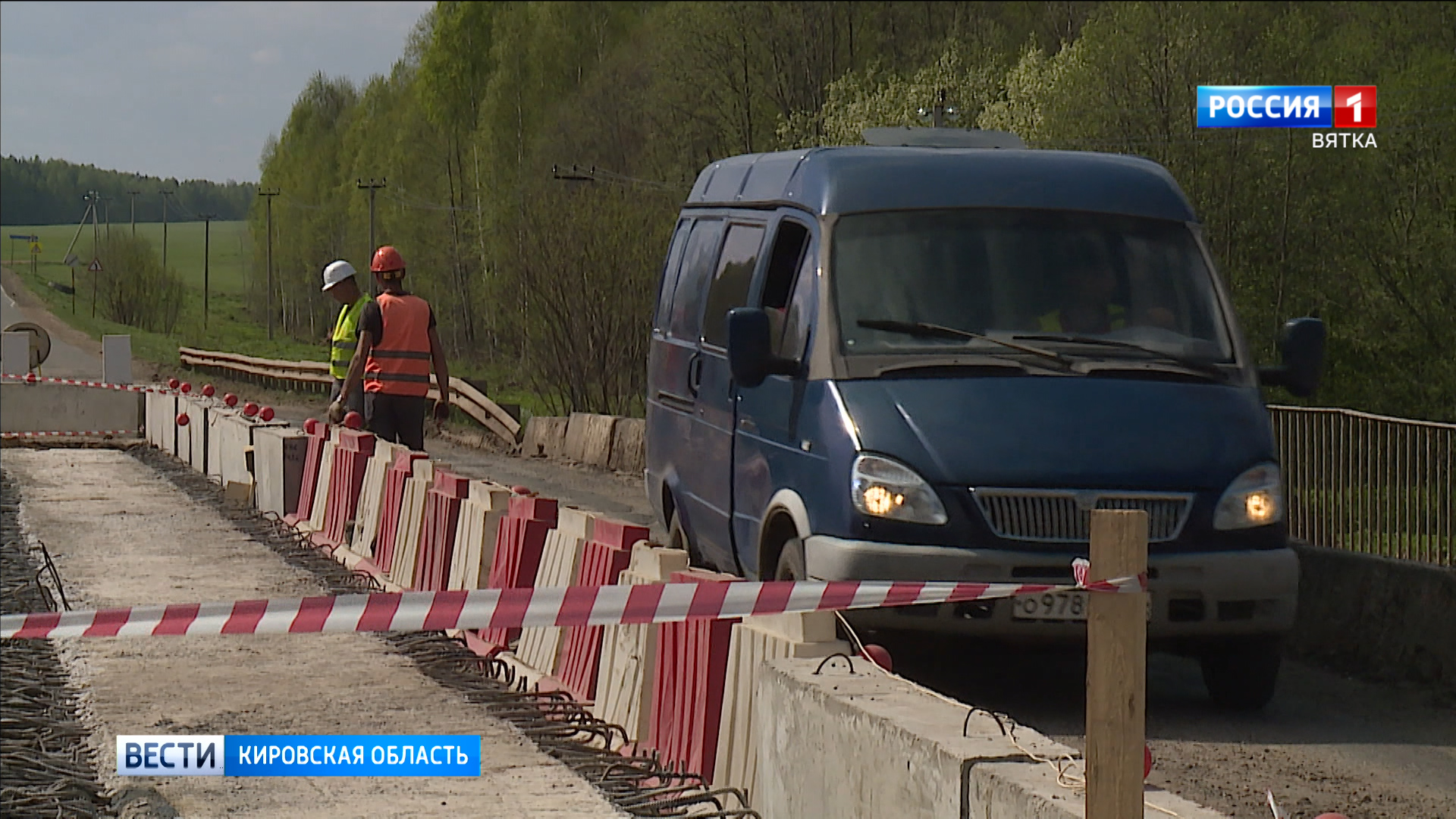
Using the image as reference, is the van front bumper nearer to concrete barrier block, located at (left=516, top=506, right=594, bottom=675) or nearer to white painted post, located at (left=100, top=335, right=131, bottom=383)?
concrete barrier block, located at (left=516, top=506, right=594, bottom=675)

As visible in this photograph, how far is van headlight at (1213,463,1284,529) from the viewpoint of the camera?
26.2 feet

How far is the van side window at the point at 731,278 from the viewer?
31.8ft

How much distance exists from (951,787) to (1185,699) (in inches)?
188

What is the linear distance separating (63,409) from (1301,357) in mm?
27271

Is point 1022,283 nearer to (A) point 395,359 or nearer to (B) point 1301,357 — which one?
(B) point 1301,357

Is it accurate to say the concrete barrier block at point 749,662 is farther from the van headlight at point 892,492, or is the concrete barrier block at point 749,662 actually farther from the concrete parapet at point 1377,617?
the concrete parapet at point 1377,617

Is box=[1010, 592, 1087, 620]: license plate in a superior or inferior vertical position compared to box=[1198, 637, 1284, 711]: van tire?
superior

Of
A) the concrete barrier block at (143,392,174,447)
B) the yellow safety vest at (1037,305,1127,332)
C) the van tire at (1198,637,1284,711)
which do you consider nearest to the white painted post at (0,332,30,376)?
the concrete barrier block at (143,392,174,447)

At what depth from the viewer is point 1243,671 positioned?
837 cm

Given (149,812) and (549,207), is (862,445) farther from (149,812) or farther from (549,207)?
(549,207)

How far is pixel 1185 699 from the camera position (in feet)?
29.0

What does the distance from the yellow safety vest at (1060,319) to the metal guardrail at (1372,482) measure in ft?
15.6

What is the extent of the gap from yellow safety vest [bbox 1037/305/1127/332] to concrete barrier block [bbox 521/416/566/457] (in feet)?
61.5

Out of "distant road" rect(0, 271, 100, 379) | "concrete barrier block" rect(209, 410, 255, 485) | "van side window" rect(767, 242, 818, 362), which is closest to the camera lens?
"van side window" rect(767, 242, 818, 362)
